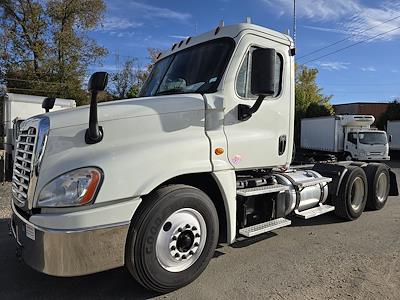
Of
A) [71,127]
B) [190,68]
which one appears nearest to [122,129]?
[71,127]

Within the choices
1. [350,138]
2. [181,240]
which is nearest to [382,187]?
[181,240]

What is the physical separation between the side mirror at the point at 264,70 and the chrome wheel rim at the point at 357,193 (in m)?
3.90

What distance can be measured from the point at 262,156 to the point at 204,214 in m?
1.26

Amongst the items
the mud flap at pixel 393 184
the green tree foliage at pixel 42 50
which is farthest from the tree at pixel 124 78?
the mud flap at pixel 393 184

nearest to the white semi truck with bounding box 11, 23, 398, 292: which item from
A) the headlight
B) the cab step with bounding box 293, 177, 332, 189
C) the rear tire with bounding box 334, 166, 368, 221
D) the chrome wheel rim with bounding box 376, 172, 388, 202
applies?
the headlight

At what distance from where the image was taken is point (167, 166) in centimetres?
382

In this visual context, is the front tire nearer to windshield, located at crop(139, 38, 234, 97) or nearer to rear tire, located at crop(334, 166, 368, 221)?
windshield, located at crop(139, 38, 234, 97)

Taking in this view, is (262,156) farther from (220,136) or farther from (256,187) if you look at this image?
(220,136)

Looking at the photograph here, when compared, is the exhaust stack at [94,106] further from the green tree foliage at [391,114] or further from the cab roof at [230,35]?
the green tree foliage at [391,114]

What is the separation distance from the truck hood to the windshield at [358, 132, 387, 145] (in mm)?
21660

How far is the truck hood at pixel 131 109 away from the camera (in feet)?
11.9

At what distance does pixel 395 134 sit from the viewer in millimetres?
29094

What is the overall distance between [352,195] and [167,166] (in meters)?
4.70

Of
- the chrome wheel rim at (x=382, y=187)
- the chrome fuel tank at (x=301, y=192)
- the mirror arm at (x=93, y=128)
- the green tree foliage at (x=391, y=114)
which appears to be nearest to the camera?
the mirror arm at (x=93, y=128)
